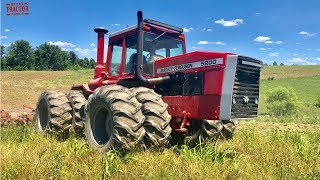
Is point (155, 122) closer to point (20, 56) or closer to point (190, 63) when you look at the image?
point (190, 63)

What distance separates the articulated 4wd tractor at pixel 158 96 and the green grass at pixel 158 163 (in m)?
0.49

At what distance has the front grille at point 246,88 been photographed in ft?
21.7

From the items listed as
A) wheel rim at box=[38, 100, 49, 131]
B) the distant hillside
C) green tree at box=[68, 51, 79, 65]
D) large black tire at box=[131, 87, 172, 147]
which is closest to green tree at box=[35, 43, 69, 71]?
green tree at box=[68, 51, 79, 65]

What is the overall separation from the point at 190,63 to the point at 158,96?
102 centimetres

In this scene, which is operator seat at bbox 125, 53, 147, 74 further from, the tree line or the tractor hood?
the tree line

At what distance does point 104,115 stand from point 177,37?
2.62m

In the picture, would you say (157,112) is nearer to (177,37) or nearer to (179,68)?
(179,68)

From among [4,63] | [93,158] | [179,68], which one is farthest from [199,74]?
[4,63]

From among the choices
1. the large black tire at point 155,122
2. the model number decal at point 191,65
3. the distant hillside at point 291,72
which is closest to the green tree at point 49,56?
the distant hillside at point 291,72

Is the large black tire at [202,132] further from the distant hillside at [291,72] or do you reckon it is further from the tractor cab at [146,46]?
the distant hillside at [291,72]

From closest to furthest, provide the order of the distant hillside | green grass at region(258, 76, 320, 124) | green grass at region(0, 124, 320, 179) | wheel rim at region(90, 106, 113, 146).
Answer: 1. green grass at region(0, 124, 320, 179)
2. wheel rim at region(90, 106, 113, 146)
3. green grass at region(258, 76, 320, 124)
4. the distant hillside

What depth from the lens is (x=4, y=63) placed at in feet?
302

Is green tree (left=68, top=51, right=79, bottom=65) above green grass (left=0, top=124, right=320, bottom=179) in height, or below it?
above

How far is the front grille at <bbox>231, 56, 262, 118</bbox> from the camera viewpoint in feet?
21.7
